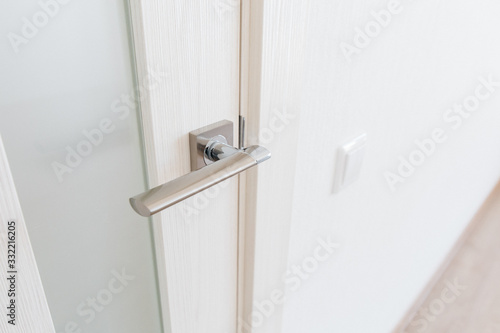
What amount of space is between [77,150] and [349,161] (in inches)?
18.5

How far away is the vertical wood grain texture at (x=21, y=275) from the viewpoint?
302mm

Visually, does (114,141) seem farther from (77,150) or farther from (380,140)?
(380,140)

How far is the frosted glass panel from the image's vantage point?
0.33m

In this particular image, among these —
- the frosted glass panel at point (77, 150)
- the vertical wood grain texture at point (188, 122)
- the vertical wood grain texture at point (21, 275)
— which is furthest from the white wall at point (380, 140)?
the vertical wood grain texture at point (21, 275)

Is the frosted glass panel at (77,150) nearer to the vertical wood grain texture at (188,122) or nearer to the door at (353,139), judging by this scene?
the vertical wood grain texture at (188,122)

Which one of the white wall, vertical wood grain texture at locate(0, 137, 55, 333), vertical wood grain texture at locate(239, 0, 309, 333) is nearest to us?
vertical wood grain texture at locate(0, 137, 55, 333)

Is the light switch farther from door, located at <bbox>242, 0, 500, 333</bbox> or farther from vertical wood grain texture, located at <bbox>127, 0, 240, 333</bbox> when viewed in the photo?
vertical wood grain texture, located at <bbox>127, 0, 240, 333</bbox>

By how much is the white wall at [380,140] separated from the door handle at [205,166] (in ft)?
0.52

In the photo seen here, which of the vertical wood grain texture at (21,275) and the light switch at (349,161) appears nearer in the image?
the vertical wood grain texture at (21,275)

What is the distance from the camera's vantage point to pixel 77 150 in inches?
14.9

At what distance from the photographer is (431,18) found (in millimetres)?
784

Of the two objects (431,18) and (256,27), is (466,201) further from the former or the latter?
(256,27)

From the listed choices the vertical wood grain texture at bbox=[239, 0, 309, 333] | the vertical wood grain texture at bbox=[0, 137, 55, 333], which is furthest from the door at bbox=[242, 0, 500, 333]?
the vertical wood grain texture at bbox=[0, 137, 55, 333]

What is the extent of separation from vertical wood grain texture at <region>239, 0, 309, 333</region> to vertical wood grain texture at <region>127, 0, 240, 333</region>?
0.07ft
